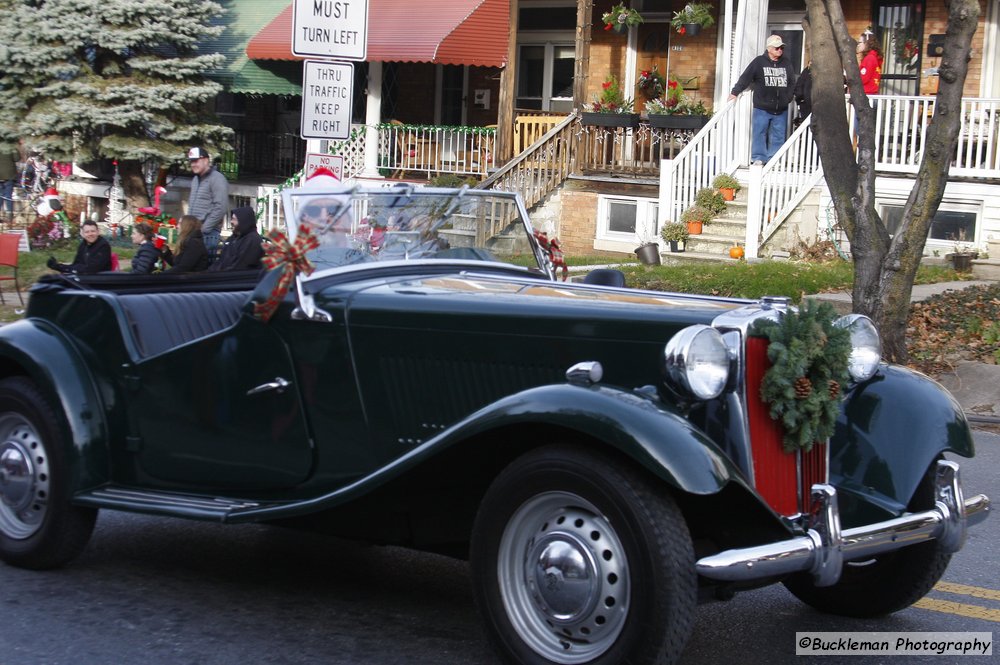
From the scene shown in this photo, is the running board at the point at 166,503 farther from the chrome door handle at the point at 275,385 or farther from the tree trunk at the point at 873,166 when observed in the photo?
the tree trunk at the point at 873,166

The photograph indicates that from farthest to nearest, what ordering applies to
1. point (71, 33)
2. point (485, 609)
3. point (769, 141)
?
1. point (71, 33)
2. point (769, 141)
3. point (485, 609)

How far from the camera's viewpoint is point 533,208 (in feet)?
64.3

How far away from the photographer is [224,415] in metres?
5.03

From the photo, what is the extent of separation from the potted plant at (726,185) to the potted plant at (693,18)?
3133 millimetres

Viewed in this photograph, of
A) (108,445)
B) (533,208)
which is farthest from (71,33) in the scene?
(108,445)

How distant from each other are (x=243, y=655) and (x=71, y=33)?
61.7 ft

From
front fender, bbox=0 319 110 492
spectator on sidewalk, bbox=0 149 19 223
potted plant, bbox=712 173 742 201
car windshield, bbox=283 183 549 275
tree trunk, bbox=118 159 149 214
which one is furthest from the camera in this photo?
spectator on sidewalk, bbox=0 149 19 223

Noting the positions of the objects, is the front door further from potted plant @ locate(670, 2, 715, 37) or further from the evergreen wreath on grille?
potted plant @ locate(670, 2, 715, 37)

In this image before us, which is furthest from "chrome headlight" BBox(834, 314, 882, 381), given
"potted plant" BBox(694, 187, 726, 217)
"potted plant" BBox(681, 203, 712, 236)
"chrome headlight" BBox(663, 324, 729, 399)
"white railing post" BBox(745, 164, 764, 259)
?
"potted plant" BBox(694, 187, 726, 217)

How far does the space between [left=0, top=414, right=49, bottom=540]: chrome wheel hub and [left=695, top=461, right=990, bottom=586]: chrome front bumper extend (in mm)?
3069

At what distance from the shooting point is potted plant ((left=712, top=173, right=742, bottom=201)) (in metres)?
16.7

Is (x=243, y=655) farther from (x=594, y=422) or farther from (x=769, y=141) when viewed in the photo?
(x=769, y=141)

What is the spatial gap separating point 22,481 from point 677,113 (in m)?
14.2

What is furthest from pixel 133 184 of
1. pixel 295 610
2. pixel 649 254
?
pixel 295 610
